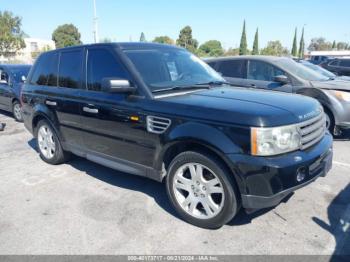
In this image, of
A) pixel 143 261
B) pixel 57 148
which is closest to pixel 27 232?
pixel 143 261

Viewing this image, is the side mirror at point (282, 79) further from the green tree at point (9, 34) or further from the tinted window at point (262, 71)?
the green tree at point (9, 34)

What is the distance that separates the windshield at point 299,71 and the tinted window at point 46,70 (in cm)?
476

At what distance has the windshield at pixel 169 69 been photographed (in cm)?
369

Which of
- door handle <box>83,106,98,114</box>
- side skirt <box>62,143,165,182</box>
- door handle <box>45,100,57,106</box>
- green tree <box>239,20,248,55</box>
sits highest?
green tree <box>239,20,248,55</box>

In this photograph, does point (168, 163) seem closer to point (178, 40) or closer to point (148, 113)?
point (148, 113)

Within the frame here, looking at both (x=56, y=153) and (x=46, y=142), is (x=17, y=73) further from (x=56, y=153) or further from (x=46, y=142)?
(x=56, y=153)

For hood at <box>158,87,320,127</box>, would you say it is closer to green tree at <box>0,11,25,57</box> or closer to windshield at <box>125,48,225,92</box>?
windshield at <box>125,48,225,92</box>

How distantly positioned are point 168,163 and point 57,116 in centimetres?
231

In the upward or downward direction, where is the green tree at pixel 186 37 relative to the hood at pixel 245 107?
upward

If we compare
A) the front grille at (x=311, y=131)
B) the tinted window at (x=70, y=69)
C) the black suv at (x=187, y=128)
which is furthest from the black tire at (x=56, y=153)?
the front grille at (x=311, y=131)

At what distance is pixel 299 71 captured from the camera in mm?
6945

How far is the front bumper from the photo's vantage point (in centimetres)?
271

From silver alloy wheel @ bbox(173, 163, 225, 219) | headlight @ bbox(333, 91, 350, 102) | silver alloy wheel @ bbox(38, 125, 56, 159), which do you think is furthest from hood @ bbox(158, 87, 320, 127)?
headlight @ bbox(333, 91, 350, 102)

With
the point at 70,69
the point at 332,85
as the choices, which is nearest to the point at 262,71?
the point at 332,85
